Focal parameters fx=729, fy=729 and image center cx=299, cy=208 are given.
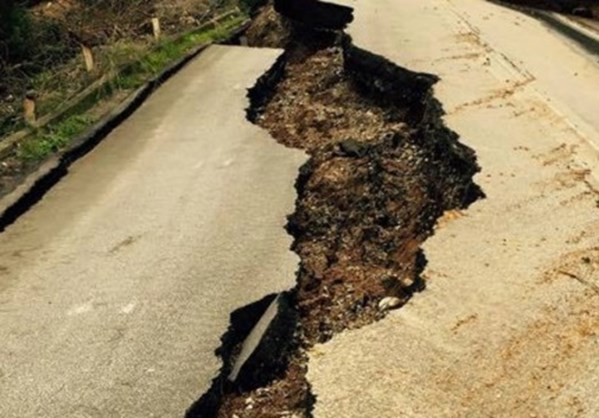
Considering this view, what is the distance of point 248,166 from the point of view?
25.7 ft

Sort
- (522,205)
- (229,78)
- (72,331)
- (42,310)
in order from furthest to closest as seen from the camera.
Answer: (229,78), (522,205), (42,310), (72,331)

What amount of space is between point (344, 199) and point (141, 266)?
2188mm

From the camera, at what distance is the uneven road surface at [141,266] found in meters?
4.29

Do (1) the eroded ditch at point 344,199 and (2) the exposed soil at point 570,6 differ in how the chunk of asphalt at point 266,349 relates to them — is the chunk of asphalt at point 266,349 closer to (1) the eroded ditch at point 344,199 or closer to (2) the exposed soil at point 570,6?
(1) the eroded ditch at point 344,199

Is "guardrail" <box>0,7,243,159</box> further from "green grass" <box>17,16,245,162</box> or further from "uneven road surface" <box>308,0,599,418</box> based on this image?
"uneven road surface" <box>308,0,599,418</box>

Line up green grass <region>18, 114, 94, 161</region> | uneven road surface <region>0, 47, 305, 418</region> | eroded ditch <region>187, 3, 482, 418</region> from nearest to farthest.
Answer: uneven road surface <region>0, 47, 305, 418</region>, eroded ditch <region>187, 3, 482, 418</region>, green grass <region>18, 114, 94, 161</region>

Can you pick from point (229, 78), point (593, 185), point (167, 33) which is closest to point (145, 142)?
point (229, 78)

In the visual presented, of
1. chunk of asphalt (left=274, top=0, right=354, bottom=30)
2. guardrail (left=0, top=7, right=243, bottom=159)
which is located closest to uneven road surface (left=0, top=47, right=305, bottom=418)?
guardrail (left=0, top=7, right=243, bottom=159)

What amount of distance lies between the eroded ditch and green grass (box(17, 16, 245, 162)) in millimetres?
2126

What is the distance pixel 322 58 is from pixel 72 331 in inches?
315

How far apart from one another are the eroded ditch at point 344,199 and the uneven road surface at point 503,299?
237 mm

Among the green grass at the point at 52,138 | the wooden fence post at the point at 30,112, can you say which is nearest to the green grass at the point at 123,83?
the green grass at the point at 52,138

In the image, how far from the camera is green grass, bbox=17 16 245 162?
28.5 ft

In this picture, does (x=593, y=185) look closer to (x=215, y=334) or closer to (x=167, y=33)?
(x=215, y=334)
